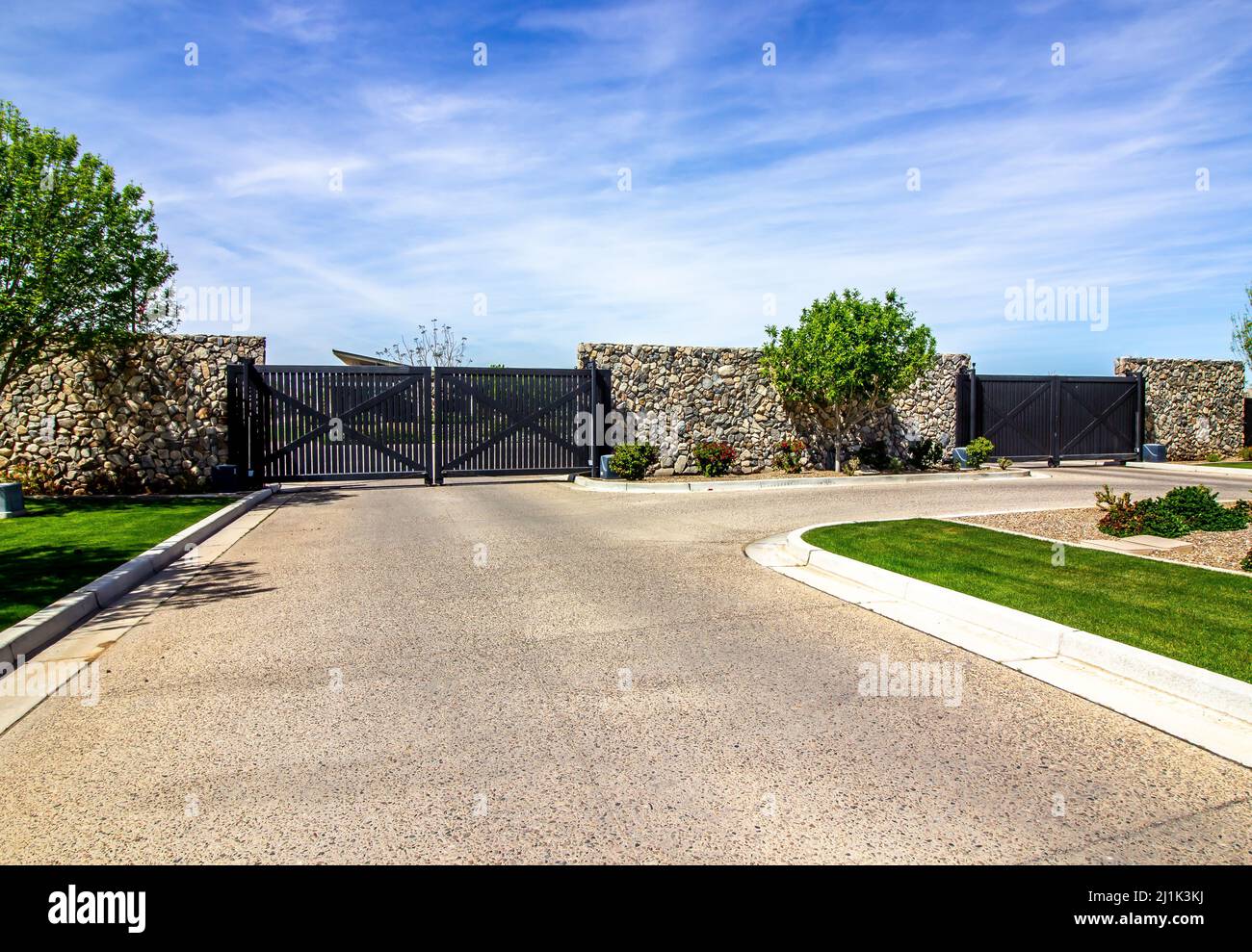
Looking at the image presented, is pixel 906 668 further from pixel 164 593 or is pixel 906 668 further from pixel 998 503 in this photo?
pixel 998 503

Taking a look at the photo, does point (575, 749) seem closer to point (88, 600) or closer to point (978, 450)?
point (88, 600)

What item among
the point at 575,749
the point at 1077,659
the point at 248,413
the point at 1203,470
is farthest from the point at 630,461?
the point at 1203,470

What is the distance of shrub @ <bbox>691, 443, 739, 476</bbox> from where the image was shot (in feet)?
65.7

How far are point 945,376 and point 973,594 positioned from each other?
18.8 meters

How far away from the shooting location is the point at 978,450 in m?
22.8

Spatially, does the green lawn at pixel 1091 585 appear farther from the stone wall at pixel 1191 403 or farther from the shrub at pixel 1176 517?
the stone wall at pixel 1191 403

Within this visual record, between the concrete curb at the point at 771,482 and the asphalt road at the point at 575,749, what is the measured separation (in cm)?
1032

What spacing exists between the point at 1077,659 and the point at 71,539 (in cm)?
1128

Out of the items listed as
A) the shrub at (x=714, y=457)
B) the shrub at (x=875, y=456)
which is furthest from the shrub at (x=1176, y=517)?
the shrub at (x=875, y=456)

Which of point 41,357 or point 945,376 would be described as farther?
point 945,376

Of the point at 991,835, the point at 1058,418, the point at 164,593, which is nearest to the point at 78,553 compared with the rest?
the point at 164,593

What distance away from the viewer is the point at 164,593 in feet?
24.7

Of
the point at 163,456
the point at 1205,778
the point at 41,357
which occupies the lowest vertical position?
the point at 1205,778

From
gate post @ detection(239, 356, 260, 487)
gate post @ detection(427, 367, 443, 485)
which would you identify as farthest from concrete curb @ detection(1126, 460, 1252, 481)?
gate post @ detection(239, 356, 260, 487)
